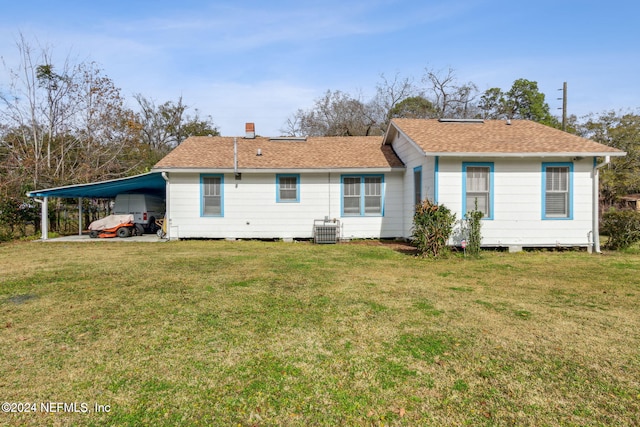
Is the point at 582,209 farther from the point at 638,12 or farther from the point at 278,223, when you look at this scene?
the point at 278,223

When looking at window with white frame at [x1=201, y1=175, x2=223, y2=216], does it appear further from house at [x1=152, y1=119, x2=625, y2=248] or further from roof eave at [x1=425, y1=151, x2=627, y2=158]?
roof eave at [x1=425, y1=151, x2=627, y2=158]

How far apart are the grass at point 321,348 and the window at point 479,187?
360 centimetres

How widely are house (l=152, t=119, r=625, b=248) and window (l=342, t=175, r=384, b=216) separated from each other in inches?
1.4

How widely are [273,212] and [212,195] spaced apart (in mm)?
2243

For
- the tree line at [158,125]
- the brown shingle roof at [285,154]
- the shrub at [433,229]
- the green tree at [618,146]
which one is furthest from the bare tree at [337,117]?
the shrub at [433,229]

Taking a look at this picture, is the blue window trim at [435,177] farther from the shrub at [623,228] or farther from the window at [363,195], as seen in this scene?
the shrub at [623,228]

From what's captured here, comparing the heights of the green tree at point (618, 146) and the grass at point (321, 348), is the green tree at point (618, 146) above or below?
above

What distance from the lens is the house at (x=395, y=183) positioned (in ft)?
35.3

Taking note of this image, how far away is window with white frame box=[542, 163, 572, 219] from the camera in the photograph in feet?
35.6

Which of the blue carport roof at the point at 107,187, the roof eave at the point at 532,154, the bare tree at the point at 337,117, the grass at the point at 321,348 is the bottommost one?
the grass at the point at 321,348

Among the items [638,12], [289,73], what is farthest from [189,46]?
[638,12]

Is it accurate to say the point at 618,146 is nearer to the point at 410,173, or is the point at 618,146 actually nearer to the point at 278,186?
the point at 410,173

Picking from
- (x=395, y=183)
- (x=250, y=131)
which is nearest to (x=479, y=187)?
(x=395, y=183)

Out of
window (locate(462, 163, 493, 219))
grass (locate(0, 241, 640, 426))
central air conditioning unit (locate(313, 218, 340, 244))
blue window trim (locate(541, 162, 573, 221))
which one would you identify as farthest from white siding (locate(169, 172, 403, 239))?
grass (locate(0, 241, 640, 426))
